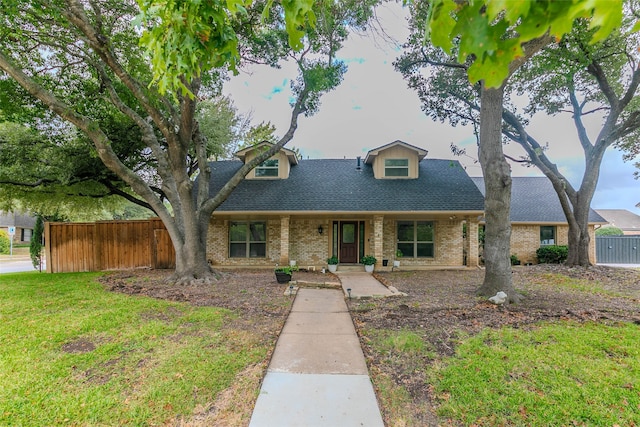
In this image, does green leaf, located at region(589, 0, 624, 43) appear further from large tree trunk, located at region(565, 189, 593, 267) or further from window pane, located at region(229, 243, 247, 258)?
large tree trunk, located at region(565, 189, 593, 267)

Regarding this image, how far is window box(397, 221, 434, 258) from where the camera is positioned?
1270 centimetres

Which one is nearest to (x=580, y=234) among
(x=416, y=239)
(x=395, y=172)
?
(x=416, y=239)

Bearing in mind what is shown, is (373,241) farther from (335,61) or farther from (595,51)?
(595,51)

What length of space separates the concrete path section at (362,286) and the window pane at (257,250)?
3462mm

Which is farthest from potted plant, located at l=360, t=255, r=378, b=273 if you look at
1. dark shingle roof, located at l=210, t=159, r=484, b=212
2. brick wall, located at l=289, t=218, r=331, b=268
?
dark shingle roof, located at l=210, t=159, r=484, b=212

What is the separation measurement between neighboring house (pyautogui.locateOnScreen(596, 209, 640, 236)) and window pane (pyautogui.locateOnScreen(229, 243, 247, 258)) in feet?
127

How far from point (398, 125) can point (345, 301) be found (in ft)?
41.1

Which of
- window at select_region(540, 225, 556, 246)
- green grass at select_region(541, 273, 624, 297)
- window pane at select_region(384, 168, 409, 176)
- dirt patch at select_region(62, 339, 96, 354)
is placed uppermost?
window pane at select_region(384, 168, 409, 176)

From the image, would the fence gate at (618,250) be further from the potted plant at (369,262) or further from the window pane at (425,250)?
the potted plant at (369,262)

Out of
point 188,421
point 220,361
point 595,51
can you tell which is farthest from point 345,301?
point 595,51

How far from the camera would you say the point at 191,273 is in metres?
8.92

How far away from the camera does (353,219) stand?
12.9 metres

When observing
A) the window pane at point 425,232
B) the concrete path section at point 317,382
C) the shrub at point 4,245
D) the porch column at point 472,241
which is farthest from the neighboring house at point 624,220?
the shrub at point 4,245

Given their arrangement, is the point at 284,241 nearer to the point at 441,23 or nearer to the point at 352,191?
the point at 352,191
